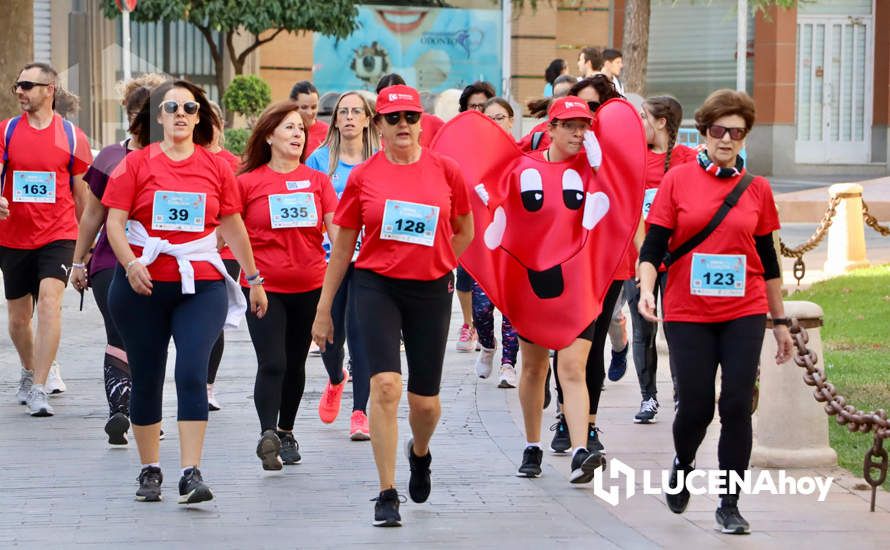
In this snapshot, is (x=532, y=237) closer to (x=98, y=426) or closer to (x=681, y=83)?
(x=98, y=426)

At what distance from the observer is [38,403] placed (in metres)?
9.70

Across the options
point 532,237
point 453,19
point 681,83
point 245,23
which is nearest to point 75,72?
point 245,23

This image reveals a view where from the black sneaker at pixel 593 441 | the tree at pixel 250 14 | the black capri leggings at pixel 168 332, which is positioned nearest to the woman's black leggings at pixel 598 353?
the black sneaker at pixel 593 441

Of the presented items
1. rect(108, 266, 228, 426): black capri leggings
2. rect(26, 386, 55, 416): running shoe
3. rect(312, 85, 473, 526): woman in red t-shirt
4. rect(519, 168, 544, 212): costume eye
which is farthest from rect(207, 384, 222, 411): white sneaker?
rect(312, 85, 473, 526): woman in red t-shirt

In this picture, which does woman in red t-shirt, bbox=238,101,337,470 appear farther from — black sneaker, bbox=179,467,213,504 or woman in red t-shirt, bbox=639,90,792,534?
woman in red t-shirt, bbox=639,90,792,534

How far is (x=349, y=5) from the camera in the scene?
29547 millimetres

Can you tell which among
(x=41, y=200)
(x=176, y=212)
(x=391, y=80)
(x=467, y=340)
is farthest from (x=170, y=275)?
(x=467, y=340)

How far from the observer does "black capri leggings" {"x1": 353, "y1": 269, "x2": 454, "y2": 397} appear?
6934mm

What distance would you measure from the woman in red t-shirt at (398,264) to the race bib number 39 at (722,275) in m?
1.08

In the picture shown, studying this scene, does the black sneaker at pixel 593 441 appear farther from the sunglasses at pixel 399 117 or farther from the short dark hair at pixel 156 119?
the short dark hair at pixel 156 119

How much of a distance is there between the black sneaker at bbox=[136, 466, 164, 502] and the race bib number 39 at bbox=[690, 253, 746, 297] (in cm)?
254

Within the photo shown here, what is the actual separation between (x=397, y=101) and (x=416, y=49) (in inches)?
1048

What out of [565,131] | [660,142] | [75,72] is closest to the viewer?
[565,131]

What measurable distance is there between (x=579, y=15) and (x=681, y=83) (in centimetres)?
369
